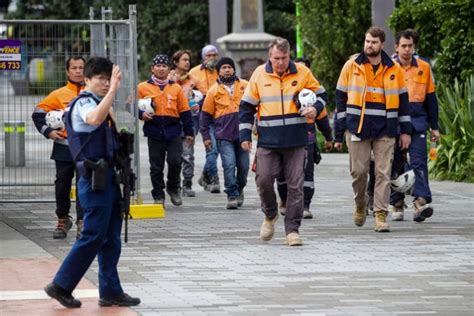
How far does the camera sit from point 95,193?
9.81 m

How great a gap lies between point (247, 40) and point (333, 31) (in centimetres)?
584

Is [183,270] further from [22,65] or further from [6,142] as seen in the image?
[6,142]

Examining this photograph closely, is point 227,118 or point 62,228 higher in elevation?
point 227,118

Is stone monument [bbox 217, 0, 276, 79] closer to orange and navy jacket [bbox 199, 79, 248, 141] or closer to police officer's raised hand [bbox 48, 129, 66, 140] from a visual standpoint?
orange and navy jacket [bbox 199, 79, 248, 141]

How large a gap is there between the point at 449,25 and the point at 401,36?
701cm

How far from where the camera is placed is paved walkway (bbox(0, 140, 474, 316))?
9922mm

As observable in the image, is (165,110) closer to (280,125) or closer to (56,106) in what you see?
(56,106)

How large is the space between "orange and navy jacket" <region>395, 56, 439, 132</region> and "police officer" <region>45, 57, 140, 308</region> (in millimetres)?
5609

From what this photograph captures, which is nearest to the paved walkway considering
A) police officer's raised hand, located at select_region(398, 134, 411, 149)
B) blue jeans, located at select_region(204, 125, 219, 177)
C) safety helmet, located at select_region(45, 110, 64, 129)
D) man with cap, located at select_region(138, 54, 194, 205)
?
man with cap, located at select_region(138, 54, 194, 205)

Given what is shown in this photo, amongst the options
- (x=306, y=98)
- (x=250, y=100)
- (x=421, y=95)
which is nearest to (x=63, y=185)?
(x=250, y=100)

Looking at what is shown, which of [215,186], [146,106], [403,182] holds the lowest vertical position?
[215,186]

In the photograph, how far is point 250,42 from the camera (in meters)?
34.1

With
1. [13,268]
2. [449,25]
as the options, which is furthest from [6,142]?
[13,268]

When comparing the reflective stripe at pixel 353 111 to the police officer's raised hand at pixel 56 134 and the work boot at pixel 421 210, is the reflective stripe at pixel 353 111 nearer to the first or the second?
the work boot at pixel 421 210
